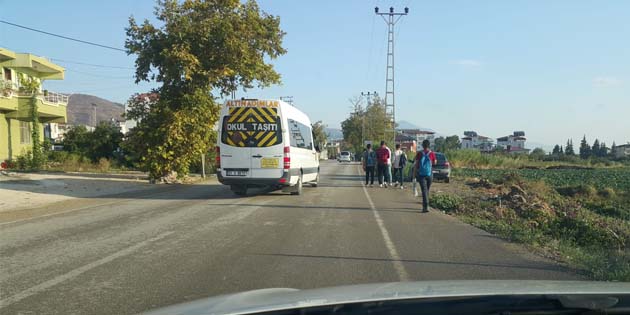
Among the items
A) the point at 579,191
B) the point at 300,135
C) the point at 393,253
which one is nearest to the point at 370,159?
the point at 300,135

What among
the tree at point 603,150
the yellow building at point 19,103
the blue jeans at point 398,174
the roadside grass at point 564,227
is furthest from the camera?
the tree at point 603,150

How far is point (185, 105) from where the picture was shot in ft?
74.0

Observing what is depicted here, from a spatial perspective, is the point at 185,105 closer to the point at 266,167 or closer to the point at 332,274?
the point at 266,167

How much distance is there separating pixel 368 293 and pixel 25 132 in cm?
3636

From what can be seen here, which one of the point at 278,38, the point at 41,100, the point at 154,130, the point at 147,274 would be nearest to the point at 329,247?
the point at 147,274

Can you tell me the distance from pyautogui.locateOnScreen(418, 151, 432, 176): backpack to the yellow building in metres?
25.2

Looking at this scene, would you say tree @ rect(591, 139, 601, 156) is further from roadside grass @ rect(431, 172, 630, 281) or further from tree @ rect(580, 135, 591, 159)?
roadside grass @ rect(431, 172, 630, 281)

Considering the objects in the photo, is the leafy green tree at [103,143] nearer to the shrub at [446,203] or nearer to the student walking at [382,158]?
the student walking at [382,158]

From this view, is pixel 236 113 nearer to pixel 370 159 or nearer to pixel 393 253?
pixel 370 159

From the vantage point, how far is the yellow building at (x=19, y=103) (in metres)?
30.5

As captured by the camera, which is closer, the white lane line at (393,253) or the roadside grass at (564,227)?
the white lane line at (393,253)

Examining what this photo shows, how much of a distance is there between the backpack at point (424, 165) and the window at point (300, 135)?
4878 millimetres

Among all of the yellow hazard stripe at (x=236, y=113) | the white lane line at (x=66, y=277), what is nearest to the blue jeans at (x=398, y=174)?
the yellow hazard stripe at (x=236, y=113)

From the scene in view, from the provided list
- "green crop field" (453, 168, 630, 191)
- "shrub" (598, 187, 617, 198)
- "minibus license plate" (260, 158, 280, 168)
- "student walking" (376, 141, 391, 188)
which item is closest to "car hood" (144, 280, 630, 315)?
"minibus license plate" (260, 158, 280, 168)
